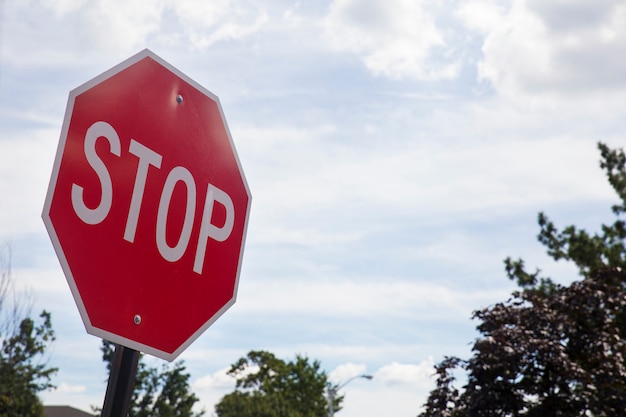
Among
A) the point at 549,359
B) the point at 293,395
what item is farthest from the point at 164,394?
the point at 549,359

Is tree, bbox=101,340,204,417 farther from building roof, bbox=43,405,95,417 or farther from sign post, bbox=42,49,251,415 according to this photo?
sign post, bbox=42,49,251,415

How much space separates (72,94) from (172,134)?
1.15 ft

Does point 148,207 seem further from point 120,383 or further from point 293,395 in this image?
point 293,395

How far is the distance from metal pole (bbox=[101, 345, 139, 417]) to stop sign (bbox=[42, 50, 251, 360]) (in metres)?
0.06

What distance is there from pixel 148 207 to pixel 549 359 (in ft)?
40.4

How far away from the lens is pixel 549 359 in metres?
12.9

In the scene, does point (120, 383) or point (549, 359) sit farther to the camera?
point (549, 359)

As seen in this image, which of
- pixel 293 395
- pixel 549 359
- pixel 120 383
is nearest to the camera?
pixel 120 383

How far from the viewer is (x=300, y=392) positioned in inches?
1944

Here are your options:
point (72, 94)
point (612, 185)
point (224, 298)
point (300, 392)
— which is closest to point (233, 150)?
point (224, 298)

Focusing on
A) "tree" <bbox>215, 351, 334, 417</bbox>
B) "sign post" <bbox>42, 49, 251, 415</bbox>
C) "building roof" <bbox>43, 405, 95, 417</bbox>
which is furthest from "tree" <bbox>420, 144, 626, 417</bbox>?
"building roof" <bbox>43, 405, 95, 417</bbox>

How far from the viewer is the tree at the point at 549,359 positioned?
499 inches

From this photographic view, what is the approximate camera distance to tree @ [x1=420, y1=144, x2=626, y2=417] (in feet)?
41.6

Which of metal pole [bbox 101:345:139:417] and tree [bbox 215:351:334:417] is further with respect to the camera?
tree [bbox 215:351:334:417]
